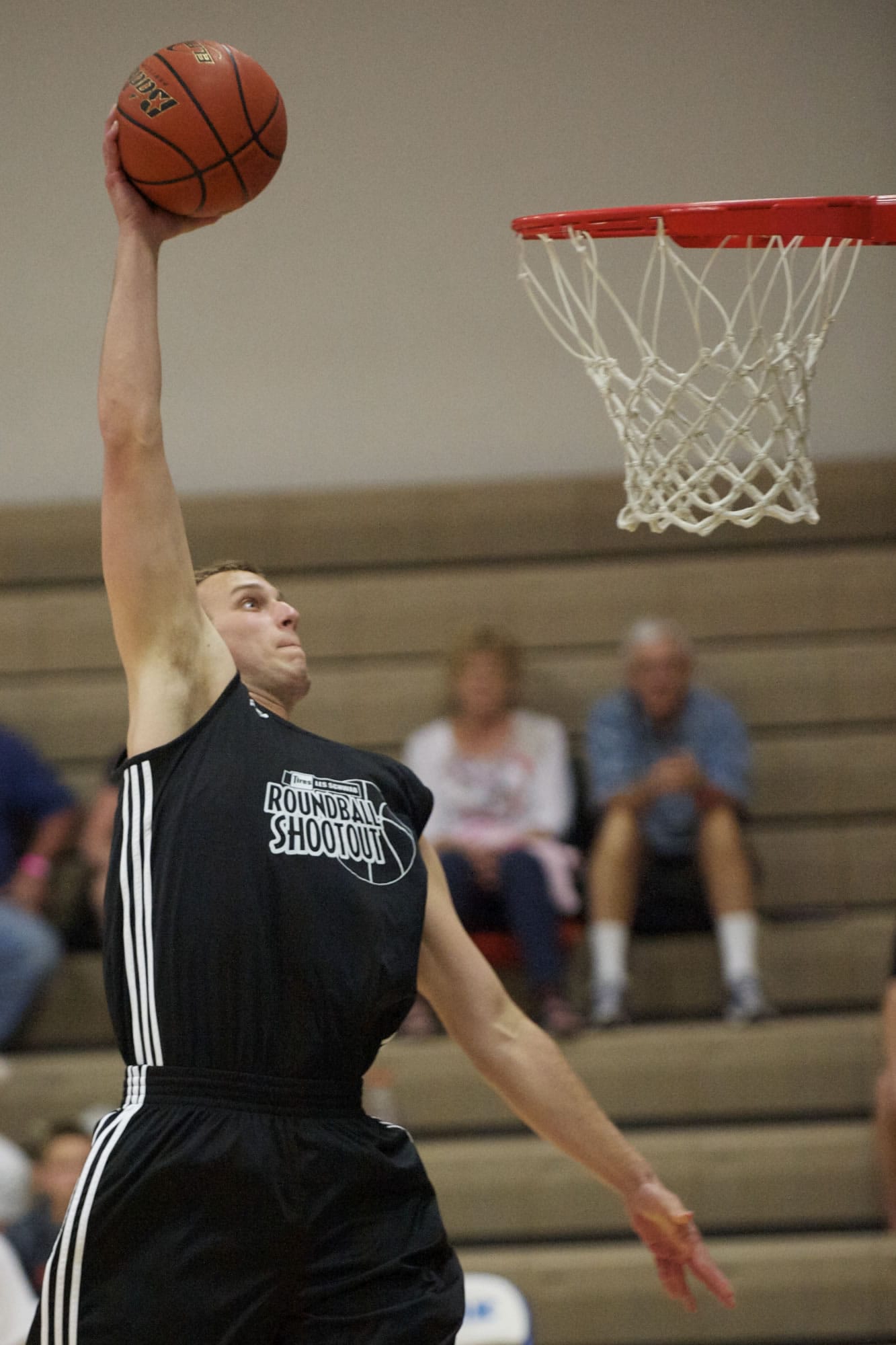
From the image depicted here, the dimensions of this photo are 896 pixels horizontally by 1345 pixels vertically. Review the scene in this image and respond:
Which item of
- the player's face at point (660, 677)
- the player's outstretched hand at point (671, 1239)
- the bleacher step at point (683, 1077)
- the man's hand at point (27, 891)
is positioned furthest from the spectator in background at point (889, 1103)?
the man's hand at point (27, 891)

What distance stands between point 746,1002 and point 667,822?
1.95ft

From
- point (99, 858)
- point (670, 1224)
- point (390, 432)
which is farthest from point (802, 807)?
point (670, 1224)

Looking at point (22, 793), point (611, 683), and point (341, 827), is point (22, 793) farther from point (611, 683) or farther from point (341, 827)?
point (341, 827)

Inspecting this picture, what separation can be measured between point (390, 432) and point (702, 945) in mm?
2060

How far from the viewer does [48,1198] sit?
13.3 ft

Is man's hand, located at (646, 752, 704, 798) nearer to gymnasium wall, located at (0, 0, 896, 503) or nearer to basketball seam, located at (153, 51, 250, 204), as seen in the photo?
gymnasium wall, located at (0, 0, 896, 503)

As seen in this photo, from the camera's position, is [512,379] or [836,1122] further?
[512,379]

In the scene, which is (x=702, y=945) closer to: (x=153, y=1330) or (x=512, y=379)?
(x=512, y=379)

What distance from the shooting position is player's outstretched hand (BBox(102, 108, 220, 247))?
2.12m

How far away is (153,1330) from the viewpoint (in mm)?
1855

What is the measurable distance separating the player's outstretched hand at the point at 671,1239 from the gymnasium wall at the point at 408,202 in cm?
348

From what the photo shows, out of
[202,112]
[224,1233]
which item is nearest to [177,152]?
[202,112]

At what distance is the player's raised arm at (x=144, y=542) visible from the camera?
199cm

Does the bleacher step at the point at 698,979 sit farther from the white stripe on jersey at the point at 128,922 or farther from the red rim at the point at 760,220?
the white stripe on jersey at the point at 128,922
